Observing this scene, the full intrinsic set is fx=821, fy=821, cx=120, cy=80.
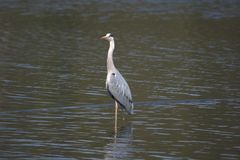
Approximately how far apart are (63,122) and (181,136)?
249cm

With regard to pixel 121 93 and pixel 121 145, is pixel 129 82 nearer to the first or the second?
pixel 121 93

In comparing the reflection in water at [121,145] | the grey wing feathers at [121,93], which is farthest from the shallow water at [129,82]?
the grey wing feathers at [121,93]

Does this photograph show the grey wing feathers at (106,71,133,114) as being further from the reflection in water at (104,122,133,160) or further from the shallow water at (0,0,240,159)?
the reflection in water at (104,122,133,160)

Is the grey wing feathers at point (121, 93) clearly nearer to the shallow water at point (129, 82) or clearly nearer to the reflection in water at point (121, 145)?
the shallow water at point (129, 82)

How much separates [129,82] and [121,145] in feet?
25.9

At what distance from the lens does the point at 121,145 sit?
14.8 metres

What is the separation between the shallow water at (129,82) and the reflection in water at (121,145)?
19mm

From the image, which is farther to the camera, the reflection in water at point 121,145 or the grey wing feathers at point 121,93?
the grey wing feathers at point 121,93

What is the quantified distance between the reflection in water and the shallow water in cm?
2

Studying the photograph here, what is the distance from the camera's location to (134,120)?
1748 centimetres

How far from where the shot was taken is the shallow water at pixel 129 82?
1473 cm

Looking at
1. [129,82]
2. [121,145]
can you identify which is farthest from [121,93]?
[129,82]

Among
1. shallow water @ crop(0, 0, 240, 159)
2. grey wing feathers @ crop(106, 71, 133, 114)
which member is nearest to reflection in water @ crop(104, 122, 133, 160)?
shallow water @ crop(0, 0, 240, 159)

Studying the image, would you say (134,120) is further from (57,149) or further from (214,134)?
(57,149)
